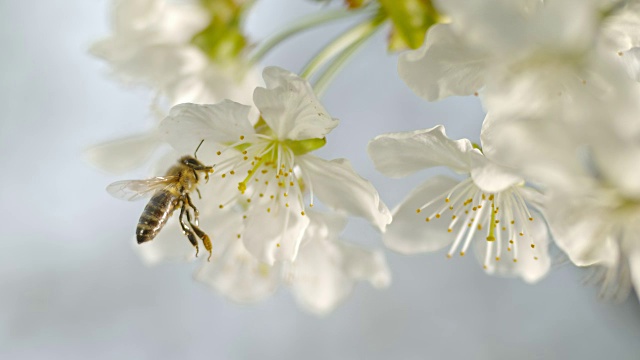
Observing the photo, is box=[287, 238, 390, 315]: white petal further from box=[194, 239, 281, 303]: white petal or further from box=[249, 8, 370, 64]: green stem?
box=[249, 8, 370, 64]: green stem

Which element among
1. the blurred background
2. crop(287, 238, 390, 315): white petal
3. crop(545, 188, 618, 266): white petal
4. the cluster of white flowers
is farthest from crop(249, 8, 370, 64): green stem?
the blurred background

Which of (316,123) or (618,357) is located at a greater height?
(316,123)

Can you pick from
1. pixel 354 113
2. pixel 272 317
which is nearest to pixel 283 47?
pixel 354 113

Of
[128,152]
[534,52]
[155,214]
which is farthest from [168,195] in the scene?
[534,52]

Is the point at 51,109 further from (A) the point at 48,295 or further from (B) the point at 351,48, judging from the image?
(B) the point at 351,48

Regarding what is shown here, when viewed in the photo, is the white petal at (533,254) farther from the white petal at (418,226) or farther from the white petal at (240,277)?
the white petal at (240,277)

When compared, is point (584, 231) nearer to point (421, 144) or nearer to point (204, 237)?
point (421, 144)

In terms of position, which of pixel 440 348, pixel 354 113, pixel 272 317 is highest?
pixel 354 113
